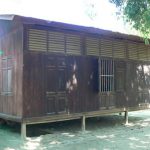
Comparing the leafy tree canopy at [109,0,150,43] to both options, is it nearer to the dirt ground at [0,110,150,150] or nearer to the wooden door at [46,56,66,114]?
the wooden door at [46,56,66,114]

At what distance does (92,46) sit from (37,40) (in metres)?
2.65

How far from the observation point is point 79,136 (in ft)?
34.3

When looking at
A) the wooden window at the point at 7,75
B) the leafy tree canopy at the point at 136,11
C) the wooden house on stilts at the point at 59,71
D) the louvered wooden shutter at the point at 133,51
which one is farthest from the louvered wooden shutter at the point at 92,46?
the wooden window at the point at 7,75

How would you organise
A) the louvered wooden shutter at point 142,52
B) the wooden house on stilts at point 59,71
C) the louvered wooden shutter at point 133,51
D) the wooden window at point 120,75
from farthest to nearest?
the louvered wooden shutter at point 142,52 < the louvered wooden shutter at point 133,51 < the wooden window at point 120,75 < the wooden house on stilts at point 59,71

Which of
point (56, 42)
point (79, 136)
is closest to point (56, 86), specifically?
point (56, 42)

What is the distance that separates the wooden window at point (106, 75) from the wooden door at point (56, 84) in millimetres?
1745

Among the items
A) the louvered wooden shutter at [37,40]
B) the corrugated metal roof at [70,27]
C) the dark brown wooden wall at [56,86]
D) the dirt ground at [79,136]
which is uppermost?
the corrugated metal roof at [70,27]

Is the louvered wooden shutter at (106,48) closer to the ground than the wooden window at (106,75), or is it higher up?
higher up

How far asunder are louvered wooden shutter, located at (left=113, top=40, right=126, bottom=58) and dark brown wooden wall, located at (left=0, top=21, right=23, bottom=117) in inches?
177

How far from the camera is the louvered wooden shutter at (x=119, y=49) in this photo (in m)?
12.8

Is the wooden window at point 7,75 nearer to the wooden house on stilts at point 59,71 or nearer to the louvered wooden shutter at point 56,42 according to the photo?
the wooden house on stilts at point 59,71

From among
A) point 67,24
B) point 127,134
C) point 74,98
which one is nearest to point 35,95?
point 74,98

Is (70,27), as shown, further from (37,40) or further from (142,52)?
(142,52)

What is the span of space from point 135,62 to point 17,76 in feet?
20.1
